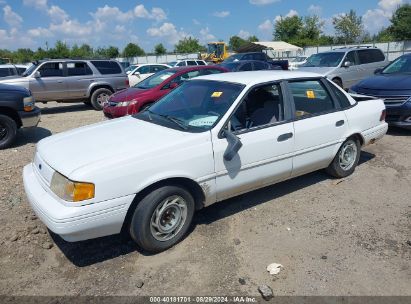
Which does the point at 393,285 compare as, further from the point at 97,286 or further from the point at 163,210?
the point at 97,286

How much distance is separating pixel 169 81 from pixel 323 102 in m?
5.08

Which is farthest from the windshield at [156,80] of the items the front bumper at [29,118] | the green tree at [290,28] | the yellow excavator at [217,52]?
the green tree at [290,28]

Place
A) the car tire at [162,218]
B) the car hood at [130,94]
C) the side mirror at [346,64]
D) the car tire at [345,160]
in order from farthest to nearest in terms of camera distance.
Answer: the side mirror at [346,64], the car hood at [130,94], the car tire at [345,160], the car tire at [162,218]

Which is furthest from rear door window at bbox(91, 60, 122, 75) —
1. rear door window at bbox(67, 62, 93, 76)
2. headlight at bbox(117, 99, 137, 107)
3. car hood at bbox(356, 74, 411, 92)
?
car hood at bbox(356, 74, 411, 92)

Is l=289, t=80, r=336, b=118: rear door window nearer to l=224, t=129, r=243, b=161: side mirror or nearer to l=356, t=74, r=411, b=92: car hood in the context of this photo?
l=224, t=129, r=243, b=161: side mirror

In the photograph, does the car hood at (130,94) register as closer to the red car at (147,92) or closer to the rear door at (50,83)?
the red car at (147,92)

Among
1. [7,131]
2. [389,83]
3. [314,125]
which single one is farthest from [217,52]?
[314,125]

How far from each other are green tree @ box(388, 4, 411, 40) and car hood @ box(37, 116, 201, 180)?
55.3 m

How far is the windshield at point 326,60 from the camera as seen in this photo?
12.1 m

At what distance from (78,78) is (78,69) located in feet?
1.13

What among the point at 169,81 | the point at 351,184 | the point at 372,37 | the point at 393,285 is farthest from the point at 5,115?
the point at 372,37

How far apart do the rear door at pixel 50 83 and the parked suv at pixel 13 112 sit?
168 inches

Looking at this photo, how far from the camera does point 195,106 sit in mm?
4250

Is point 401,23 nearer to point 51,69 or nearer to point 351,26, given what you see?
point 351,26
